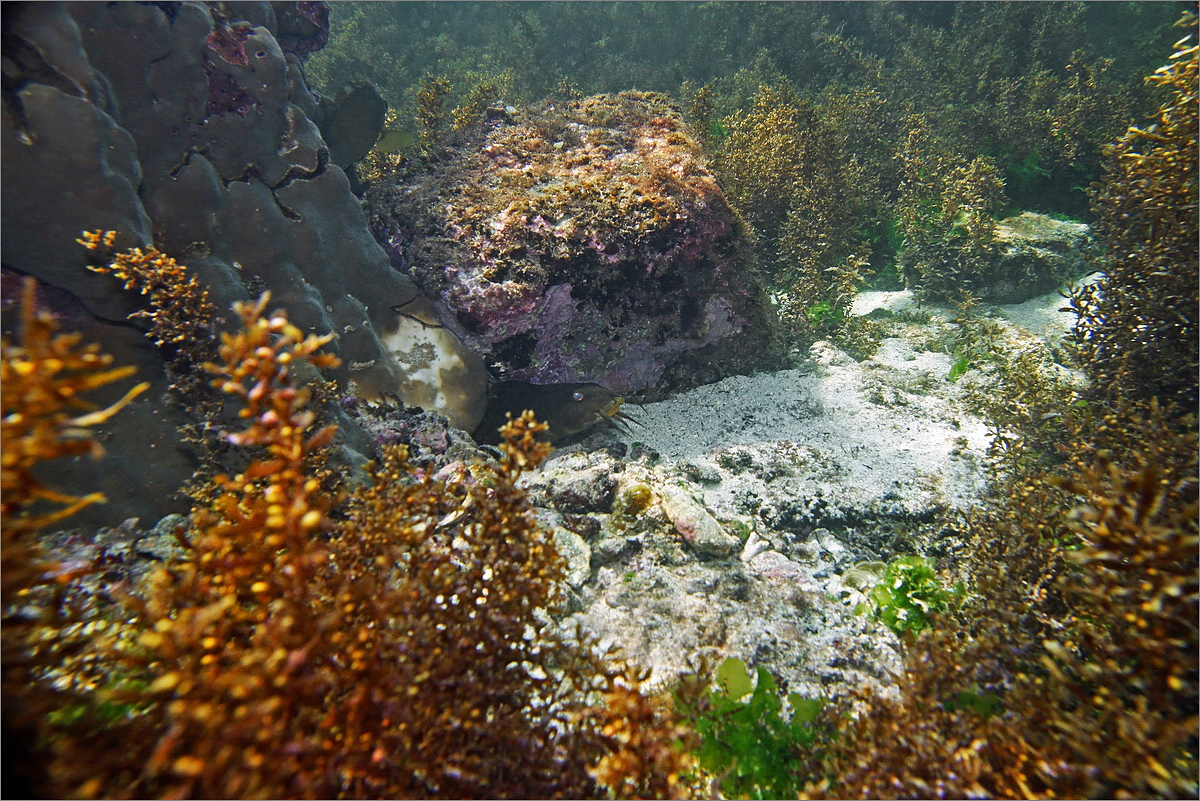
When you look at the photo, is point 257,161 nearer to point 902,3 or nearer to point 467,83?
point 467,83

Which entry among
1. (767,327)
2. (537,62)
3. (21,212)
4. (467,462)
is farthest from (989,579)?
(537,62)

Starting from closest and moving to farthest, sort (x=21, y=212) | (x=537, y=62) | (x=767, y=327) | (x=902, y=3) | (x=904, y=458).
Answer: (x=21, y=212) → (x=904, y=458) → (x=767, y=327) → (x=902, y=3) → (x=537, y=62)

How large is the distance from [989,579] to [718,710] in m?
1.70

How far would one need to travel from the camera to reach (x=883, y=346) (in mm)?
6133

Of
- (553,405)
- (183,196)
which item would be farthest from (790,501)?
(183,196)

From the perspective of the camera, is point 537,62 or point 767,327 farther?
point 537,62

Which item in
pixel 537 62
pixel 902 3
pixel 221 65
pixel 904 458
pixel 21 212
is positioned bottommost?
pixel 904 458

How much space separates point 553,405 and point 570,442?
1.34 feet

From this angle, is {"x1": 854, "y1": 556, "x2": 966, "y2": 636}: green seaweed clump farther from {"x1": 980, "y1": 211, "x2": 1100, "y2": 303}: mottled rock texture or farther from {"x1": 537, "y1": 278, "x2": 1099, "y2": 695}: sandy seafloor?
{"x1": 980, "y1": 211, "x2": 1100, "y2": 303}: mottled rock texture

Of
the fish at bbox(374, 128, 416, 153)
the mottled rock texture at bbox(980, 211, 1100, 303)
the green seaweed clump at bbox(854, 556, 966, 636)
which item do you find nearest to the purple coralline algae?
the fish at bbox(374, 128, 416, 153)

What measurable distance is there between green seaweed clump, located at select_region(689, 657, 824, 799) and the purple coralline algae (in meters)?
2.95

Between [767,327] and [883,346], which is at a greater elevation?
[767,327]

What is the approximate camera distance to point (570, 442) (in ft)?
15.7

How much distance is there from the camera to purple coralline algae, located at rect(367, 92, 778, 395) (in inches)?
174
